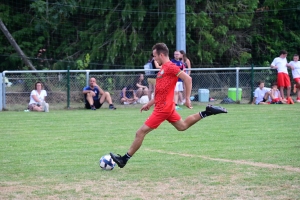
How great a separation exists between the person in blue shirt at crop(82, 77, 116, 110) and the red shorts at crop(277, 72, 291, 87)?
6037 mm

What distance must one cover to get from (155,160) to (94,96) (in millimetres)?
10382

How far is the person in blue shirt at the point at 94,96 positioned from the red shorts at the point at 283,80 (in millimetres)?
6037

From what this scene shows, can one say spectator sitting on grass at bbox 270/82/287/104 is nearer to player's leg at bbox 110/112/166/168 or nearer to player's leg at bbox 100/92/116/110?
player's leg at bbox 100/92/116/110

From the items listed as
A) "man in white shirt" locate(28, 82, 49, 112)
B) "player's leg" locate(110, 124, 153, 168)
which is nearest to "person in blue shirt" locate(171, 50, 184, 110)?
A: "man in white shirt" locate(28, 82, 49, 112)

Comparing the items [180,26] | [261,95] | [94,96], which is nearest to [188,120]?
[94,96]

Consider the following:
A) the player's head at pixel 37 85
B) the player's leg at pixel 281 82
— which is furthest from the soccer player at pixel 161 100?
the player's leg at pixel 281 82

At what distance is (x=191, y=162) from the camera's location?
28.8 feet

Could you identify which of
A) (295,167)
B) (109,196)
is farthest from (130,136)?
(109,196)

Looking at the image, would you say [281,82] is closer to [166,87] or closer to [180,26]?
[180,26]

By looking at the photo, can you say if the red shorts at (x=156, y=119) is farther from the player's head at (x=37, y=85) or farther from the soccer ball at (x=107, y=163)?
the player's head at (x=37, y=85)

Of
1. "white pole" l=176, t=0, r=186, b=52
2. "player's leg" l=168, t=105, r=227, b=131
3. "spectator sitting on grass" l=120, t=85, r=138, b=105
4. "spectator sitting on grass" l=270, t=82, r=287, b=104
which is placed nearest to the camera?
"player's leg" l=168, t=105, r=227, b=131

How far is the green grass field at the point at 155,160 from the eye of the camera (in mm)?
6824

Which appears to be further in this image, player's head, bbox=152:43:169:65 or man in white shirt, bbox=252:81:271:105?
man in white shirt, bbox=252:81:271:105

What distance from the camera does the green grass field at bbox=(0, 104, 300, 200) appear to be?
682 centimetres
